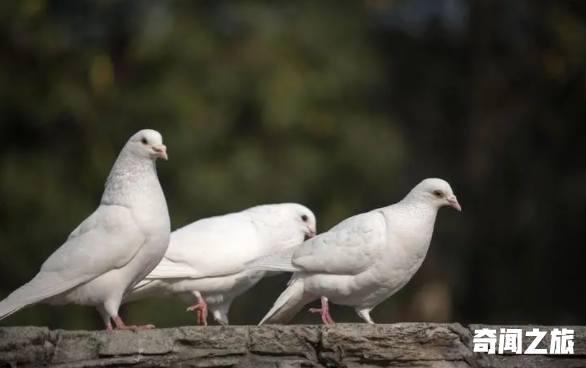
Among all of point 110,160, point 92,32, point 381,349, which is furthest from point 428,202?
point 92,32

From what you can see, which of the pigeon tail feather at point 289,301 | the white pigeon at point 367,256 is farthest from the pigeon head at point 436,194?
the pigeon tail feather at point 289,301

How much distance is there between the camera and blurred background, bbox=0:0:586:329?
Answer: 50.1 feet

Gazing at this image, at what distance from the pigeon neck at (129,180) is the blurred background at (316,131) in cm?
679

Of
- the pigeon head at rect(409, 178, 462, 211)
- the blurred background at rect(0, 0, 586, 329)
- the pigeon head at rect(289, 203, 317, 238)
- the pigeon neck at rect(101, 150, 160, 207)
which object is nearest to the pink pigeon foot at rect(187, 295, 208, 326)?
the pigeon head at rect(289, 203, 317, 238)

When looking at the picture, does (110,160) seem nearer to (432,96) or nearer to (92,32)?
(92,32)

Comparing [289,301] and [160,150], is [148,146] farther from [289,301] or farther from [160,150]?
[289,301]

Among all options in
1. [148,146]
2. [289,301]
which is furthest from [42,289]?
[289,301]

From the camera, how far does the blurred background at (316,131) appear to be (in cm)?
1527

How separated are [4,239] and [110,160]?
1559mm

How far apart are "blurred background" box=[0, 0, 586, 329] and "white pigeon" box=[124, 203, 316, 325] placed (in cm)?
509

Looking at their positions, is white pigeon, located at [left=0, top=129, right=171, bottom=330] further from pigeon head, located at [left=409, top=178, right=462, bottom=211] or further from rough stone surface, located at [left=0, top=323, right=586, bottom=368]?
pigeon head, located at [left=409, top=178, right=462, bottom=211]

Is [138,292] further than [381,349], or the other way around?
[138,292]

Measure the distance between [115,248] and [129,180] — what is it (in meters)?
0.47

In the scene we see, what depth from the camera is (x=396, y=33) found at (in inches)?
771
